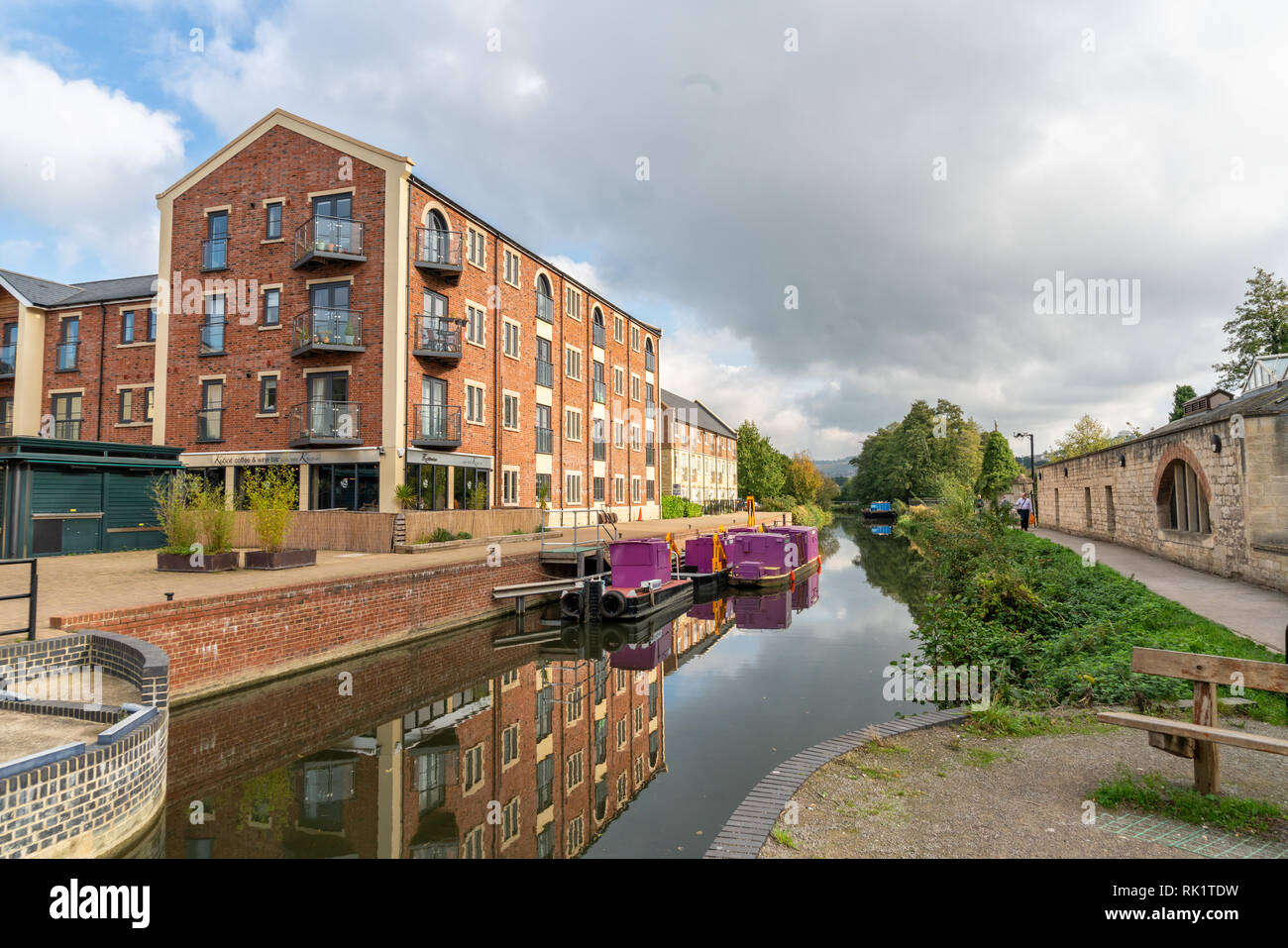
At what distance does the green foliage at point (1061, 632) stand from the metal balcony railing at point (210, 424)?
22.0 m

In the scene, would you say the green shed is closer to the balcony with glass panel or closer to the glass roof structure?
the balcony with glass panel

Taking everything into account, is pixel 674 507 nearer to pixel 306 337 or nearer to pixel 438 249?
pixel 438 249

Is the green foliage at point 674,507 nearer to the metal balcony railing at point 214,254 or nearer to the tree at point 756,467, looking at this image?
the tree at point 756,467

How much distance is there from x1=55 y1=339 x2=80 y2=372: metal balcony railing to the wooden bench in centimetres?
3265

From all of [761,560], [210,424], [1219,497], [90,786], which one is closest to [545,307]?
[210,424]

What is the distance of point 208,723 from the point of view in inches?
340

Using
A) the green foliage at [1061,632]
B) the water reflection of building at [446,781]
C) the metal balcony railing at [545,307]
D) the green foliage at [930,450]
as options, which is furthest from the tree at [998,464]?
the water reflection of building at [446,781]

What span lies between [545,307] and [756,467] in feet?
122

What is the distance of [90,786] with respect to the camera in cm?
498

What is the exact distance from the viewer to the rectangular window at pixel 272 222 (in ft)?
73.4

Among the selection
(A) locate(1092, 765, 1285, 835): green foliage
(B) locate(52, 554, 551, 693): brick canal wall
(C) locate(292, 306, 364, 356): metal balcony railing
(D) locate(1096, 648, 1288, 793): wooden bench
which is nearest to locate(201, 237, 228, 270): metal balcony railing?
(C) locate(292, 306, 364, 356): metal balcony railing

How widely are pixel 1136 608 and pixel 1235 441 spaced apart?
15.5ft

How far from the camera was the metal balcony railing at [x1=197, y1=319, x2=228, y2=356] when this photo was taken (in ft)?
74.8
